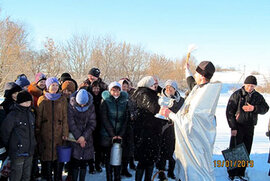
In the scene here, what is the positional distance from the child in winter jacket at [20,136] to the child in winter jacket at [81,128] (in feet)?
2.20

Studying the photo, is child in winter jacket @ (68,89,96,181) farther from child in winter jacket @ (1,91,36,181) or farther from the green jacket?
child in winter jacket @ (1,91,36,181)

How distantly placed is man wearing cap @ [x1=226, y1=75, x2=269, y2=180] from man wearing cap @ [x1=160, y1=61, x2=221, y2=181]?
2.02 metres

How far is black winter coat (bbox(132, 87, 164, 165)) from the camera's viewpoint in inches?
141

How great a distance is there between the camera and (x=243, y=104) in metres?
4.58

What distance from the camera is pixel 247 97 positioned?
4570 mm

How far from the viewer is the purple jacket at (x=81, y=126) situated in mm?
3799

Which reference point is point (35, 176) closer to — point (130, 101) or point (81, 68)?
point (130, 101)

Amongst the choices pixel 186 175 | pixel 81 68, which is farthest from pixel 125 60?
pixel 186 175

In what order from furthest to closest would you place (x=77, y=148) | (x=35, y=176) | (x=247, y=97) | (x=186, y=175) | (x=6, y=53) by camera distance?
(x=6, y=53), (x=247, y=97), (x=35, y=176), (x=77, y=148), (x=186, y=175)

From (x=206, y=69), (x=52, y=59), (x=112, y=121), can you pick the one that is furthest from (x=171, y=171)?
(x=52, y=59)

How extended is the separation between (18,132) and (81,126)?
3.25 ft

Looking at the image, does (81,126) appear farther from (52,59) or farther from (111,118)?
(52,59)

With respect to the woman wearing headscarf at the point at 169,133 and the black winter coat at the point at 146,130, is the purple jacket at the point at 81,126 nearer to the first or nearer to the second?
the black winter coat at the point at 146,130

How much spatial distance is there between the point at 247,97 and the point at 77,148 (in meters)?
3.57
